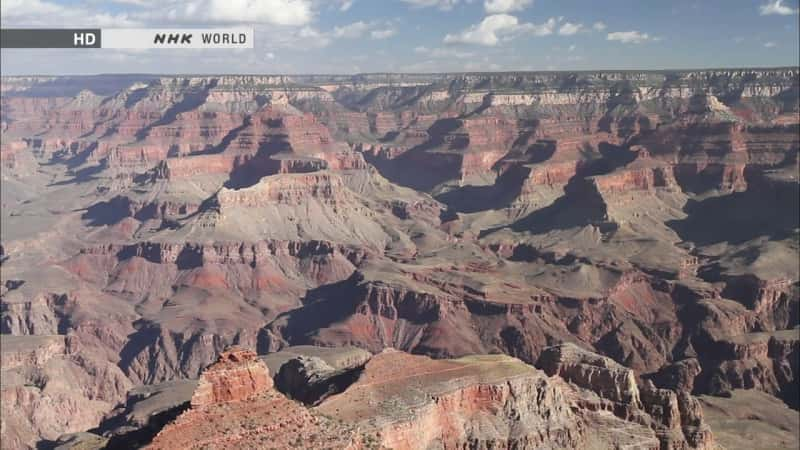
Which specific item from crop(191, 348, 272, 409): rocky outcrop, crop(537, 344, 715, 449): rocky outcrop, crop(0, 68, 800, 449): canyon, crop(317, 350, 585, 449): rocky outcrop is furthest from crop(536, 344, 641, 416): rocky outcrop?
crop(191, 348, 272, 409): rocky outcrop

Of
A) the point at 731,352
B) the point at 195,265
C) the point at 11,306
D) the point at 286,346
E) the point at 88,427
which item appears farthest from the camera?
the point at 195,265

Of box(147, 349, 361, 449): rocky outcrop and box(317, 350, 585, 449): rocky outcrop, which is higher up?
box(147, 349, 361, 449): rocky outcrop

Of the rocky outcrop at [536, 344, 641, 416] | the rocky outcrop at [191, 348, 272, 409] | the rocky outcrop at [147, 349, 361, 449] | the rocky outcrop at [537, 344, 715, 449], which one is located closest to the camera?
the rocky outcrop at [147, 349, 361, 449]

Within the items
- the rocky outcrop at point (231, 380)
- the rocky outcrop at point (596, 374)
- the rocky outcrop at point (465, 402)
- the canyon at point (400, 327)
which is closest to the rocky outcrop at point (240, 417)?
the rocky outcrop at point (231, 380)

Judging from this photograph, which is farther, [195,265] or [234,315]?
[195,265]

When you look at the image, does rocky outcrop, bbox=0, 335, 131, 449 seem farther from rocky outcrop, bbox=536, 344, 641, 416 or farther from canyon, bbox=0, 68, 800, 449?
rocky outcrop, bbox=536, 344, 641, 416

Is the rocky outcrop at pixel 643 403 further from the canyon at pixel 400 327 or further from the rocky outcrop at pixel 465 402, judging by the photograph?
the rocky outcrop at pixel 465 402

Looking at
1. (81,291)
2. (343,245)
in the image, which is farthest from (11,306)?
(343,245)

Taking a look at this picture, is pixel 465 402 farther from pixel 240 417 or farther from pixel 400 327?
pixel 400 327

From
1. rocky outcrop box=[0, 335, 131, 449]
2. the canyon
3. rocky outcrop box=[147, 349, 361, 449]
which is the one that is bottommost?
rocky outcrop box=[0, 335, 131, 449]

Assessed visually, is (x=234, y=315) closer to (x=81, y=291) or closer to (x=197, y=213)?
(x=81, y=291)

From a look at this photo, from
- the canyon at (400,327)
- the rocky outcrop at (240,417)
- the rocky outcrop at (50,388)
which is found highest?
the rocky outcrop at (240,417)
